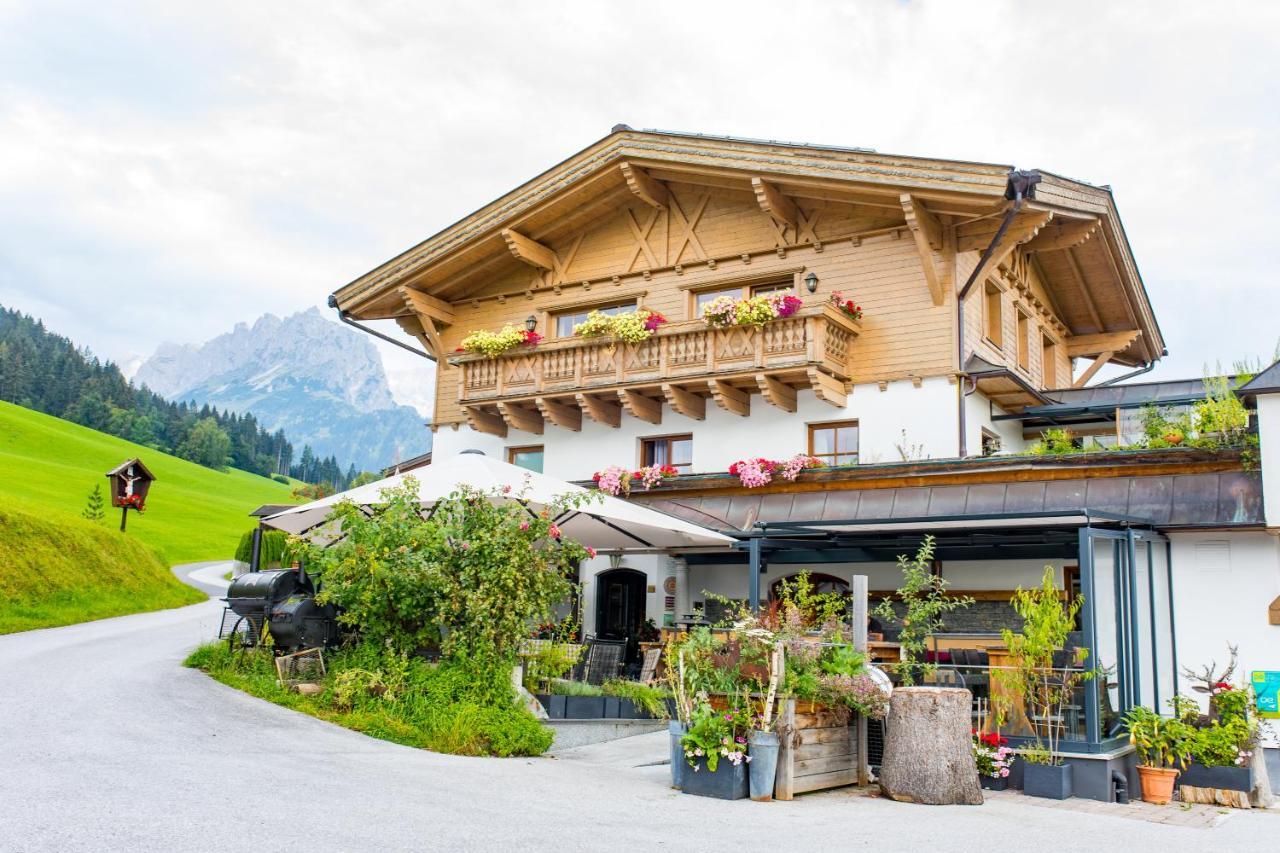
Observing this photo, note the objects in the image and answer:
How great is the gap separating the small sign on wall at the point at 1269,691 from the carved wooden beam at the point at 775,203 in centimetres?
1055

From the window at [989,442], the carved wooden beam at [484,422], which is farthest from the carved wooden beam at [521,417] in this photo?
the window at [989,442]

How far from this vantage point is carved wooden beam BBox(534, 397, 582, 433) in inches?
819

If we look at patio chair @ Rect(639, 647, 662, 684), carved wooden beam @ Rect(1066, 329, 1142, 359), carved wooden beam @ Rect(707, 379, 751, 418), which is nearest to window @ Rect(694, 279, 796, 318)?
carved wooden beam @ Rect(707, 379, 751, 418)

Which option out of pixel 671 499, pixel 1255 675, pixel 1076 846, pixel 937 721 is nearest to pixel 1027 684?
pixel 937 721

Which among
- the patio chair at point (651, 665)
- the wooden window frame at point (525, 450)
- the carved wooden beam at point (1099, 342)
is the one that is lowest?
the patio chair at point (651, 665)

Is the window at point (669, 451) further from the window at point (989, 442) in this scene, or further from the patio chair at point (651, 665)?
the window at point (989, 442)

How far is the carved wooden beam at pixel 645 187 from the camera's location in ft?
67.7

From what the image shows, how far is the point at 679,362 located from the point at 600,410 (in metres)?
2.11

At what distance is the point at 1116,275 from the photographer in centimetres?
2220

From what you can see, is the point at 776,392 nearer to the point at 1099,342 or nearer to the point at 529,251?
the point at 529,251

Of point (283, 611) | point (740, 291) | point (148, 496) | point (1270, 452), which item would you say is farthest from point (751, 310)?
point (148, 496)

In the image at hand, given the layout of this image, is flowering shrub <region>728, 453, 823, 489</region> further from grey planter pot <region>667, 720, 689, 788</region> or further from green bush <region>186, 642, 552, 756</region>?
A: grey planter pot <region>667, 720, 689, 788</region>

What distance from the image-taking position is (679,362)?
19.3 metres

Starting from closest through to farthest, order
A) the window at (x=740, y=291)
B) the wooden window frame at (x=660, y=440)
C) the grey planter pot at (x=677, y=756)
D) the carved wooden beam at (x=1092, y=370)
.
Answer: the grey planter pot at (x=677, y=756) → the window at (x=740, y=291) → the wooden window frame at (x=660, y=440) → the carved wooden beam at (x=1092, y=370)
